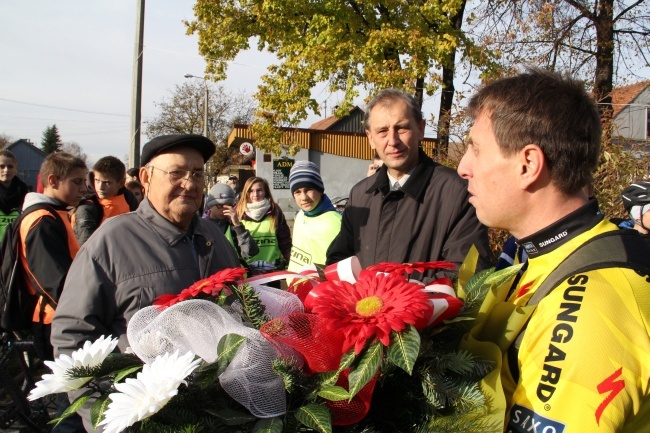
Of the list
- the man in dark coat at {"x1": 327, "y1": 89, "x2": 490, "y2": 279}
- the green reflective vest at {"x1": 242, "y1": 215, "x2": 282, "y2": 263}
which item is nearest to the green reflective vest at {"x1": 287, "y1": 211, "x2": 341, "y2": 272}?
the green reflective vest at {"x1": 242, "y1": 215, "x2": 282, "y2": 263}

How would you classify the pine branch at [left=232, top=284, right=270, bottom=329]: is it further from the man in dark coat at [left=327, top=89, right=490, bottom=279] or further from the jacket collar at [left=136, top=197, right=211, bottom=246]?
the man in dark coat at [left=327, top=89, right=490, bottom=279]

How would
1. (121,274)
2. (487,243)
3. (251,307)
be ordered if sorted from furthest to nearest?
(487,243), (121,274), (251,307)

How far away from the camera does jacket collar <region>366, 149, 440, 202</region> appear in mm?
2830

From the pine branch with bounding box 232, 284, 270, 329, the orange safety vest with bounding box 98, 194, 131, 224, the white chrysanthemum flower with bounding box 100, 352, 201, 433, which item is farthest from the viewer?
the orange safety vest with bounding box 98, 194, 131, 224

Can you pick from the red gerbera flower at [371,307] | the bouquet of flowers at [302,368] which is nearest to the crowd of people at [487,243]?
the bouquet of flowers at [302,368]

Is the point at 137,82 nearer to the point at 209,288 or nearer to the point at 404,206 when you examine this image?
the point at 404,206

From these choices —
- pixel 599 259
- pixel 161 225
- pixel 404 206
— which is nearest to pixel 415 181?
pixel 404 206

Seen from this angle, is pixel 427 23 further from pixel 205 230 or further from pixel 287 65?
pixel 205 230

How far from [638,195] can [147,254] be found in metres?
3.27

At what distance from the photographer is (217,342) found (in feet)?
4.30

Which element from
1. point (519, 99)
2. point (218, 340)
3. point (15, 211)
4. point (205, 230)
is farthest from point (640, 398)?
point (15, 211)

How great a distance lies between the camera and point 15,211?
6.61 metres

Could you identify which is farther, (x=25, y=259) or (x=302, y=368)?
(x=25, y=259)

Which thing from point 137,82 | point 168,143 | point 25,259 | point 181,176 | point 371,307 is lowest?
point 25,259
